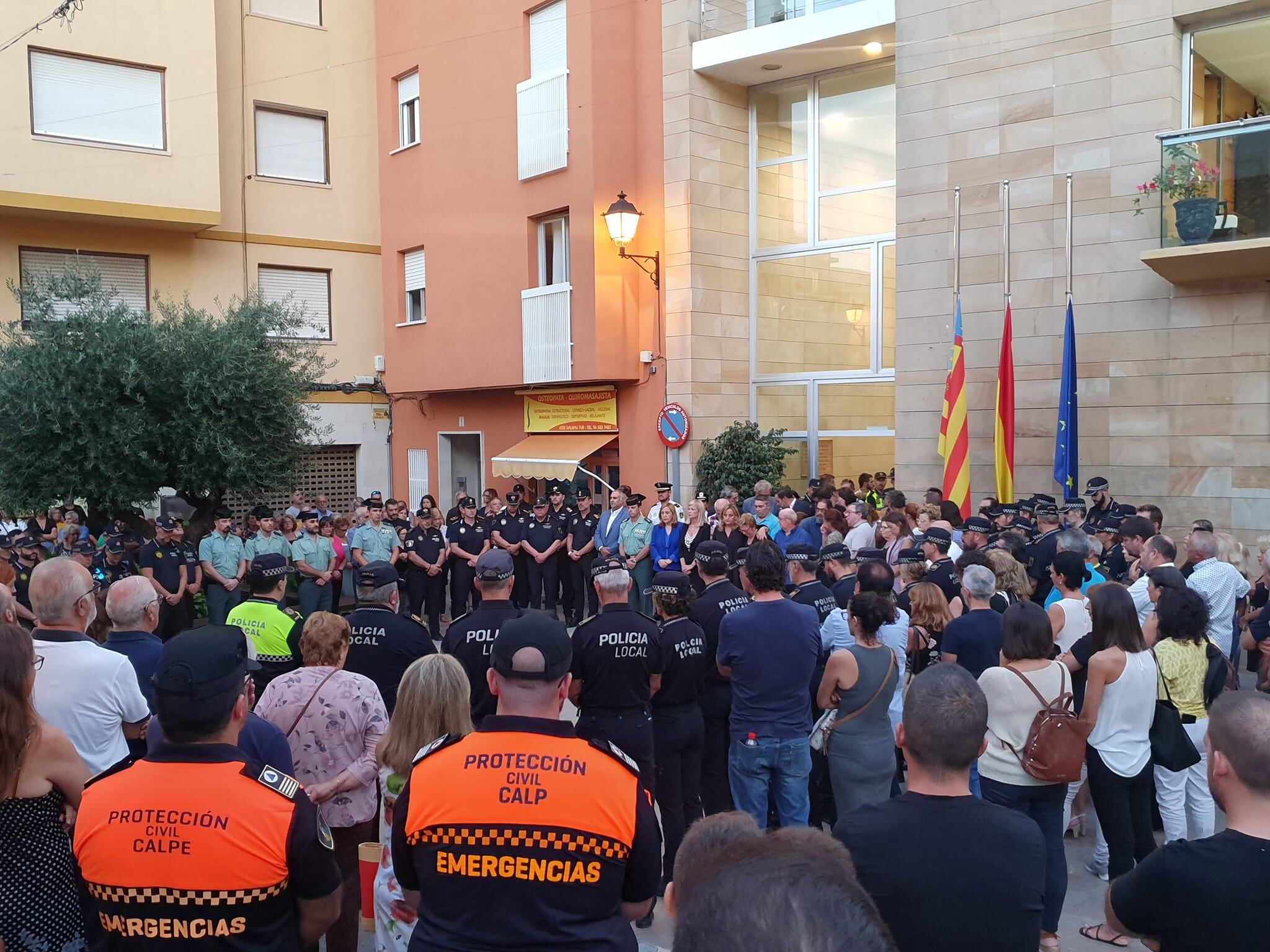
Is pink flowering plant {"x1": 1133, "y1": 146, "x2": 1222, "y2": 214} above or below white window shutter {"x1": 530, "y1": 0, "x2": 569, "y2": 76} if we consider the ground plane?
below

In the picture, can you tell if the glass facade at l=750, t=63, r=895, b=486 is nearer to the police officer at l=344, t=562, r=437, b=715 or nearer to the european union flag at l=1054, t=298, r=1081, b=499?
the european union flag at l=1054, t=298, r=1081, b=499

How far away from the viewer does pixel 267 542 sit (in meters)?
12.0

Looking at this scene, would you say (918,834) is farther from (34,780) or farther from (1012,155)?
(1012,155)

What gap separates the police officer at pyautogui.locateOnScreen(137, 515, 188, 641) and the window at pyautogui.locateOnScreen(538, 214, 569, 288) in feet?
24.8

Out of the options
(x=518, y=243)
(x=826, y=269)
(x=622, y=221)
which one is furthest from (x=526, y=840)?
(x=518, y=243)

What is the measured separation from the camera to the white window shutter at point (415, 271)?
1934 centimetres

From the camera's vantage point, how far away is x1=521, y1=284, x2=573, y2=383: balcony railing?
15.9 meters

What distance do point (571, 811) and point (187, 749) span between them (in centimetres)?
100

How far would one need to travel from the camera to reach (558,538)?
1355 cm

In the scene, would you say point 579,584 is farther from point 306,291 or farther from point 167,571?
point 306,291

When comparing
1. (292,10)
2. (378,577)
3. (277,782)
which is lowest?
(277,782)

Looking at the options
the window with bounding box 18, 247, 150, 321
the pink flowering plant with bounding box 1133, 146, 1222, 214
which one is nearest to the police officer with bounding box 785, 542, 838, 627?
the pink flowering plant with bounding box 1133, 146, 1222, 214

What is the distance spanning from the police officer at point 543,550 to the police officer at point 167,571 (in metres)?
4.08

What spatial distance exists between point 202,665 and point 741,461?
486 inches
